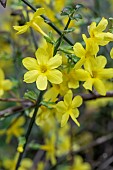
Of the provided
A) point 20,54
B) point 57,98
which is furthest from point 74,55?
A: point 20,54

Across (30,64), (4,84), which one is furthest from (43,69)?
(4,84)

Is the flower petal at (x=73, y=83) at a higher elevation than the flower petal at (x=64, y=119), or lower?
higher

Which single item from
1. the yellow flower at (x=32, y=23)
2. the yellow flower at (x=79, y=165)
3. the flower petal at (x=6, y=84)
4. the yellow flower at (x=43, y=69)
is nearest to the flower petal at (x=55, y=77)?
the yellow flower at (x=43, y=69)

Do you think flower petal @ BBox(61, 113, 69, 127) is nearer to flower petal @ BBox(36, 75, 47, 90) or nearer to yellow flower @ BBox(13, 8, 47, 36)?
flower petal @ BBox(36, 75, 47, 90)

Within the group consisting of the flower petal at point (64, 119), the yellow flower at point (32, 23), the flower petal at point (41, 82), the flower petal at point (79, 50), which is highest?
the yellow flower at point (32, 23)

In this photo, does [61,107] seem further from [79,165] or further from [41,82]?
[79,165]

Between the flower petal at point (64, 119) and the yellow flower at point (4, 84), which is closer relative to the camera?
the flower petal at point (64, 119)

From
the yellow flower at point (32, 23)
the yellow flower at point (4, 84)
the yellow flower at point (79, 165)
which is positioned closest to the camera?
the yellow flower at point (32, 23)

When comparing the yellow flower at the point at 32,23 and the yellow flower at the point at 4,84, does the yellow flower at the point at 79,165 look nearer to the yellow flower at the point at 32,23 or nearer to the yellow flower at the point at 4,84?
the yellow flower at the point at 4,84
